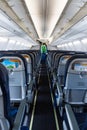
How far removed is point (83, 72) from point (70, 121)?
1.97m

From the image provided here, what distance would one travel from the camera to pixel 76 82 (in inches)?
208

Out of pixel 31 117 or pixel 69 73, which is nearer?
pixel 69 73

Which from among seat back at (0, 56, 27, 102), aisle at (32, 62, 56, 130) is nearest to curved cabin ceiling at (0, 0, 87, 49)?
seat back at (0, 56, 27, 102)

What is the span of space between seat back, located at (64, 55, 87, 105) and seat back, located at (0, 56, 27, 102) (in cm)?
101

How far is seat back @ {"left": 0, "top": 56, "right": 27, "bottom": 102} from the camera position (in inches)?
220

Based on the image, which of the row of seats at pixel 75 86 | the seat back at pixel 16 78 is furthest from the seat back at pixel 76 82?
the seat back at pixel 16 78

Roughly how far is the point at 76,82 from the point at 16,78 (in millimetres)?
1355

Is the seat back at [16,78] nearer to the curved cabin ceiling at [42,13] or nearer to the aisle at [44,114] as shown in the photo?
the aisle at [44,114]

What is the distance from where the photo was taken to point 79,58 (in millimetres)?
5262

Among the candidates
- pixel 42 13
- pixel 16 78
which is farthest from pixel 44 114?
pixel 42 13

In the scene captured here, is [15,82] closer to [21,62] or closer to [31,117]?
[21,62]

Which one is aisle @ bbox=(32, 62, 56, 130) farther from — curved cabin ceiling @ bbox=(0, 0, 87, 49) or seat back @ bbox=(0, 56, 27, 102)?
curved cabin ceiling @ bbox=(0, 0, 87, 49)

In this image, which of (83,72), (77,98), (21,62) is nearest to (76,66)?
(83,72)

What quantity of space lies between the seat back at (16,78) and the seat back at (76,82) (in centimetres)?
101
